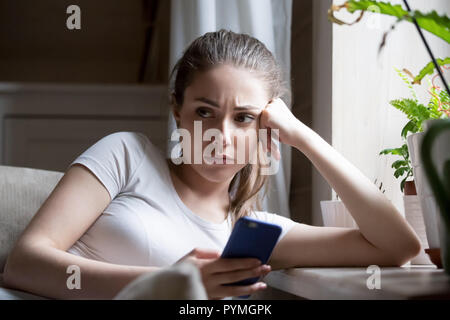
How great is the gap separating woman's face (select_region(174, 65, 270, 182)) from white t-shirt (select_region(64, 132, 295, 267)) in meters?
0.09

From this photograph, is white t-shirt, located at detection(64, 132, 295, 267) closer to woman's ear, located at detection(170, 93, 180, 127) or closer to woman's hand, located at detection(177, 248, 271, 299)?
Answer: woman's ear, located at detection(170, 93, 180, 127)

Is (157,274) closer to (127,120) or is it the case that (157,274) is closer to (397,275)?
(397,275)

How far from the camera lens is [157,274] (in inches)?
19.4

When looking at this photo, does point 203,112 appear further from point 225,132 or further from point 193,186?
point 193,186

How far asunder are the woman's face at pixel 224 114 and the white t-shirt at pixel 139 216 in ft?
0.28

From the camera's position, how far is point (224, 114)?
3.51 feet

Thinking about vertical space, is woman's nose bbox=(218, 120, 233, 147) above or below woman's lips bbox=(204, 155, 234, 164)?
above

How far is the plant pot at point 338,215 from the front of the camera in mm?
1241

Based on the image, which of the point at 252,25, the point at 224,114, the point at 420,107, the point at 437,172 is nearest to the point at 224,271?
the point at 437,172

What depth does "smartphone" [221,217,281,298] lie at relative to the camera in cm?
72

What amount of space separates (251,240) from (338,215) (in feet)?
1.82

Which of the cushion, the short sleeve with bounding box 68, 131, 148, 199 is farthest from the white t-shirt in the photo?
the cushion

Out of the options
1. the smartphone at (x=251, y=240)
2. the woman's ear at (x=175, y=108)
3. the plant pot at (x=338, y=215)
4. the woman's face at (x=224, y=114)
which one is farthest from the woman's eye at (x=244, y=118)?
the smartphone at (x=251, y=240)

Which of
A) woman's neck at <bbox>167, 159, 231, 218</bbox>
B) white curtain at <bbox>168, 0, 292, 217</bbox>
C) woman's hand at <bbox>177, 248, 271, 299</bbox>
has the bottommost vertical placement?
woman's hand at <bbox>177, 248, 271, 299</bbox>
